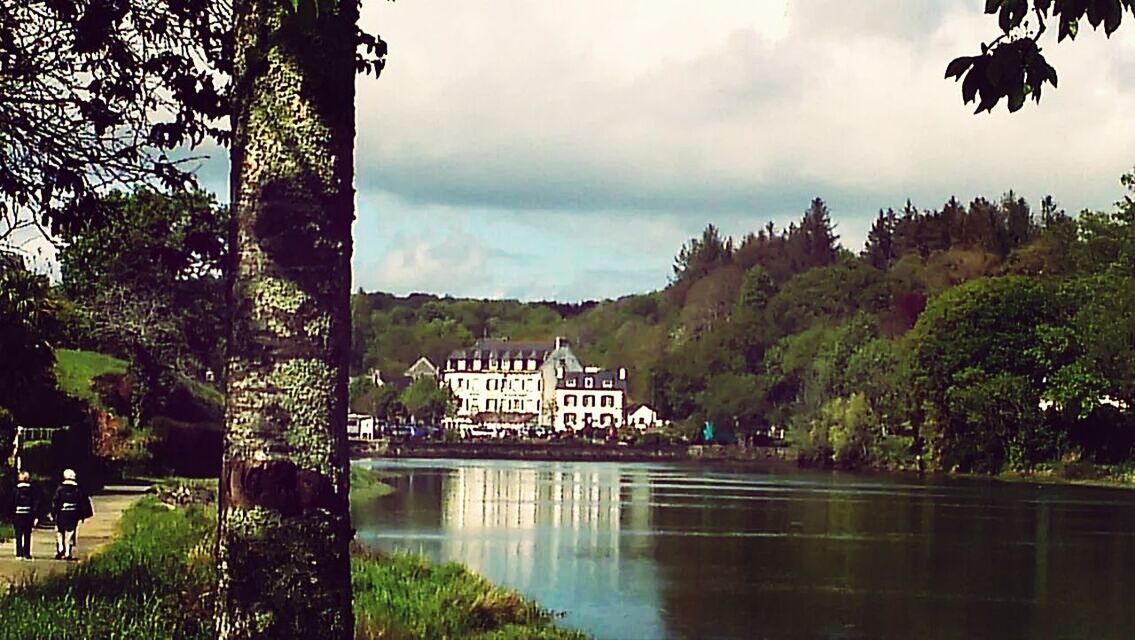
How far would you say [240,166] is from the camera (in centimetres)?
452

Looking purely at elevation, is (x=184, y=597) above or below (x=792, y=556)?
above

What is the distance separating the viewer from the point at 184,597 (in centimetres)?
1066

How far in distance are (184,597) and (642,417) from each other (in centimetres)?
12107

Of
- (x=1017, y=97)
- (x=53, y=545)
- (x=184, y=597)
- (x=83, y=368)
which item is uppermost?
A: (x=83, y=368)

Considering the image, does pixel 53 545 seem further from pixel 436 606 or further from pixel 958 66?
pixel 958 66

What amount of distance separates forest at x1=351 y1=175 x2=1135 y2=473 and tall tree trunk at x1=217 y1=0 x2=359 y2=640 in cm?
5568

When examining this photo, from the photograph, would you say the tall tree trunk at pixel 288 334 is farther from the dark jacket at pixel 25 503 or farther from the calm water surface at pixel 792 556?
the calm water surface at pixel 792 556

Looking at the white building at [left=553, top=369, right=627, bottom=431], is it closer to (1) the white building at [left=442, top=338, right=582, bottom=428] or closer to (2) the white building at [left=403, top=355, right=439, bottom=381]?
(1) the white building at [left=442, top=338, right=582, bottom=428]

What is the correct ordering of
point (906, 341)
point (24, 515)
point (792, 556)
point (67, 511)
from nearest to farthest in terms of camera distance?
point (24, 515)
point (67, 511)
point (792, 556)
point (906, 341)

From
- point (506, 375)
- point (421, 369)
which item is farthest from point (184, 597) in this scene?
point (421, 369)

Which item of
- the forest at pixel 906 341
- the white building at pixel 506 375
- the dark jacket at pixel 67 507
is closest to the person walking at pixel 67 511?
the dark jacket at pixel 67 507

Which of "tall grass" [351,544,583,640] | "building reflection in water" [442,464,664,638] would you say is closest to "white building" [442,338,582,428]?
"building reflection in water" [442,464,664,638]

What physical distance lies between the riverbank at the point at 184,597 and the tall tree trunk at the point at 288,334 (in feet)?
6.47

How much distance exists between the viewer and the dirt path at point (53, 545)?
44.0 ft
